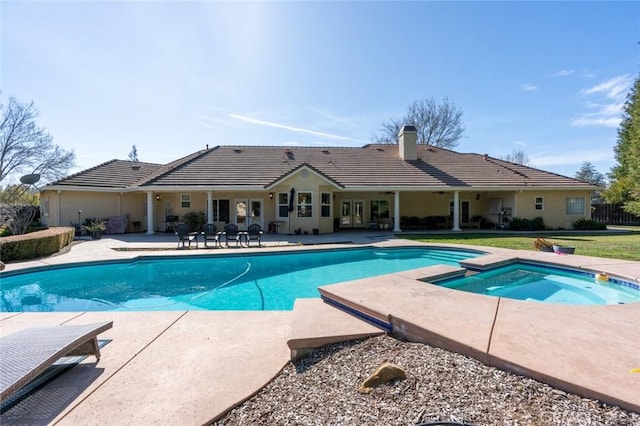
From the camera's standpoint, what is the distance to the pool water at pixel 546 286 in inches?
282

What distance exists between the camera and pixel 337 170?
72.9ft

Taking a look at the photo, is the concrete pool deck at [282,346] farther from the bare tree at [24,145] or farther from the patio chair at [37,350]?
the bare tree at [24,145]

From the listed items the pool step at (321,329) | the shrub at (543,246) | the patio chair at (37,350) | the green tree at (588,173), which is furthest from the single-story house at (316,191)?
the green tree at (588,173)

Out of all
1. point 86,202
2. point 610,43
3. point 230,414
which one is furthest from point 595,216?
point 86,202

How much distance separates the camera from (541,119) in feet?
85.0

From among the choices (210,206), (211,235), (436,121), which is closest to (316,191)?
(210,206)

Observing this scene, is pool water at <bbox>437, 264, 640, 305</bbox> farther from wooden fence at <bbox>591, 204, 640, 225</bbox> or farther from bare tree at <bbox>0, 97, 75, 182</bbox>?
bare tree at <bbox>0, 97, 75, 182</bbox>

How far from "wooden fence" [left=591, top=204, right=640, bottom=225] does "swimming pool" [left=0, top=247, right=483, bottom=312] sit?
1021 inches

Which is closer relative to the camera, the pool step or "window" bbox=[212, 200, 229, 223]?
the pool step

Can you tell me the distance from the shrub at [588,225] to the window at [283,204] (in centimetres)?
1951

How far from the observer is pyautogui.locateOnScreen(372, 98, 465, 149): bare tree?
35844 mm

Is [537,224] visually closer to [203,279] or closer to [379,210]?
[379,210]

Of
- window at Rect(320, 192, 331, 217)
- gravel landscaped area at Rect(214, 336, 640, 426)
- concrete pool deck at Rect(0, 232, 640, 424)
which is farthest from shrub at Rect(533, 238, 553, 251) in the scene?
window at Rect(320, 192, 331, 217)

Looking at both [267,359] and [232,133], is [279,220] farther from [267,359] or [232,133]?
[267,359]
